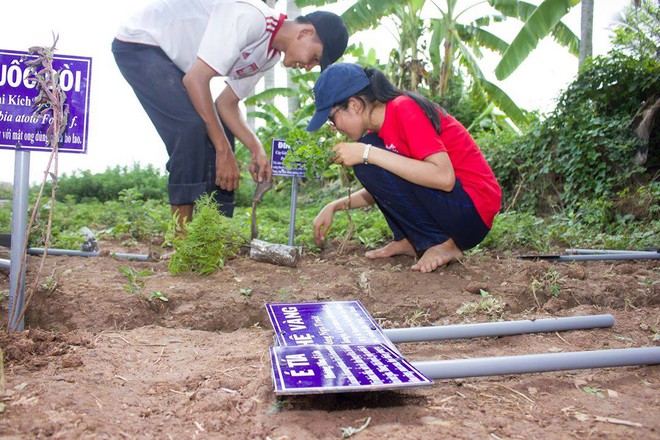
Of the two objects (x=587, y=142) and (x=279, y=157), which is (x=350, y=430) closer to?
(x=279, y=157)

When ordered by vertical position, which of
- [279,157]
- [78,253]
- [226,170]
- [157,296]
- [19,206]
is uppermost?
[279,157]

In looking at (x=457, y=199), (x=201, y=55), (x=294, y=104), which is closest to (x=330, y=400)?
(x=457, y=199)

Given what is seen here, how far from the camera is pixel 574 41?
862 centimetres

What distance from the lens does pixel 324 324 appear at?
1974mm

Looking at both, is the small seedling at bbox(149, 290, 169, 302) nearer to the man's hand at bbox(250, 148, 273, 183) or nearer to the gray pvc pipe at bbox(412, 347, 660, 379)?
the man's hand at bbox(250, 148, 273, 183)

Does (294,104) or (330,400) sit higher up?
(294,104)

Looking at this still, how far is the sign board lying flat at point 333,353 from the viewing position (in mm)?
1312

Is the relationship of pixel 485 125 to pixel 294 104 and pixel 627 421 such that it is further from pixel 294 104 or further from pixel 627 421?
pixel 627 421

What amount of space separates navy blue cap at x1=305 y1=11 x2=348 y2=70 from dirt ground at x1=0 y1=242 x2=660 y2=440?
1293mm

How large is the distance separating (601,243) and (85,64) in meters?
4.03

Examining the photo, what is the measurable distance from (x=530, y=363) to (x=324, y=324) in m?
0.76

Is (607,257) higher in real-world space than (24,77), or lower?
lower

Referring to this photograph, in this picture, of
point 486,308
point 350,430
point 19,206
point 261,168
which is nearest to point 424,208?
point 486,308

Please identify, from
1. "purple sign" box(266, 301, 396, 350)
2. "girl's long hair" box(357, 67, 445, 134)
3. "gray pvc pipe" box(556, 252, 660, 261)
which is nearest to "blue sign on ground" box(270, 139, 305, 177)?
"girl's long hair" box(357, 67, 445, 134)
